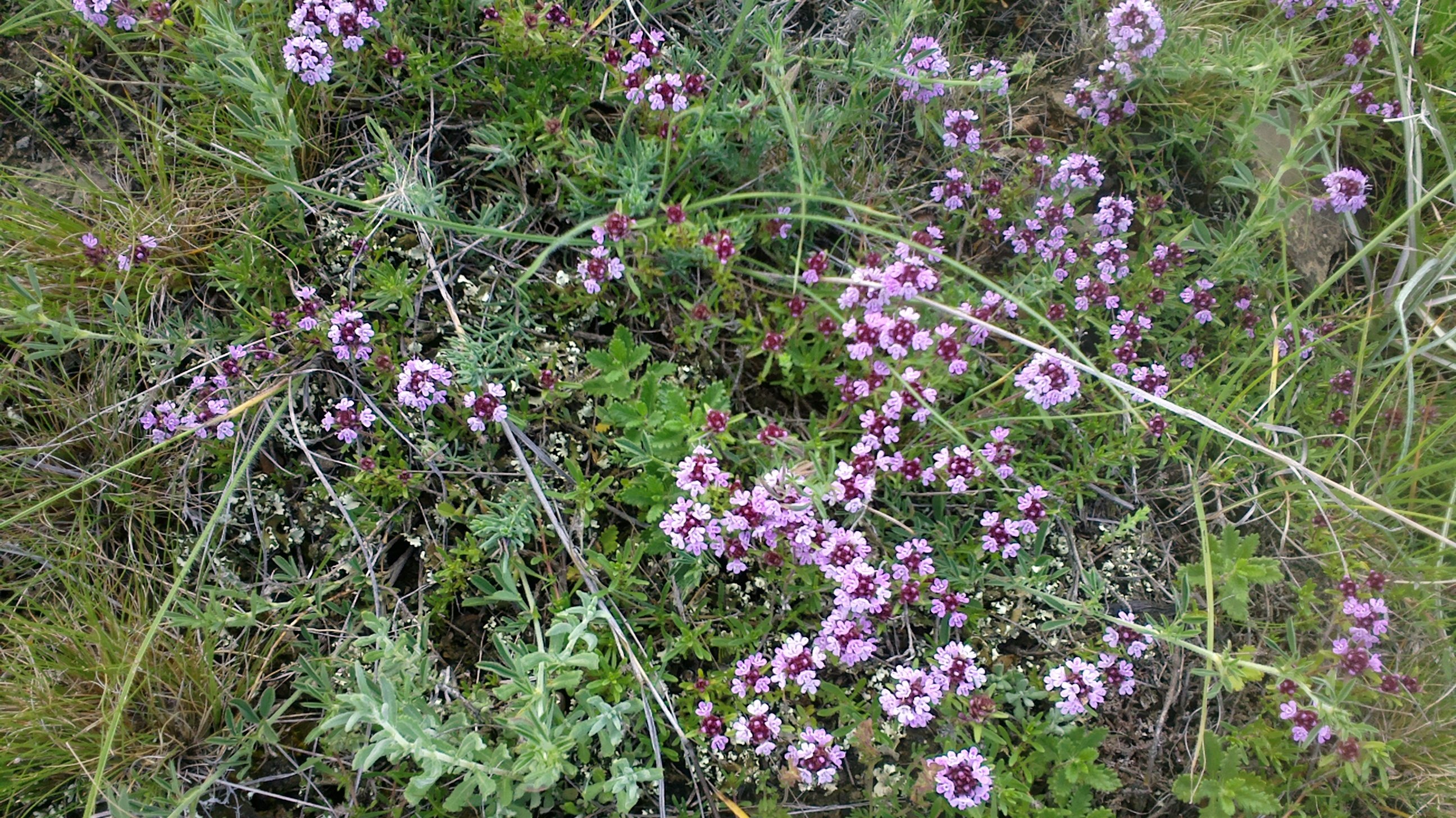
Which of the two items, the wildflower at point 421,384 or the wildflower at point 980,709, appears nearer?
the wildflower at point 980,709

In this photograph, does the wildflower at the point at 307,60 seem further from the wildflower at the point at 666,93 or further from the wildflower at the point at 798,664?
the wildflower at the point at 798,664

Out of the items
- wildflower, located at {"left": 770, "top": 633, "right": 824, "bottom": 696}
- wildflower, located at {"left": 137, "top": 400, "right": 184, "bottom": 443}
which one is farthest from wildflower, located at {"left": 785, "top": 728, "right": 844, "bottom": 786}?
wildflower, located at {"left": 137, "top": 400, "right": 184, "bottom": 443}

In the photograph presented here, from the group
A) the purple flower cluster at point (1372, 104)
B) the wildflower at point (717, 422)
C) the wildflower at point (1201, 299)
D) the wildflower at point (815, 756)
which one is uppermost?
the purple flower cluster at point (1372, 104)

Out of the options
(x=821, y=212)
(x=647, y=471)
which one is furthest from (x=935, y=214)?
(x=647, y=471)

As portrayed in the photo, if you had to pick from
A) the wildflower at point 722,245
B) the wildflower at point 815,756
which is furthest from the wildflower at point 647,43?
the wildflower at point 815,756

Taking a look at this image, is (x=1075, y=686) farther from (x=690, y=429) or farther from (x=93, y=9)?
(x=93, y=9)

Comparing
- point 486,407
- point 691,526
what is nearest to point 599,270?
point 486,407
